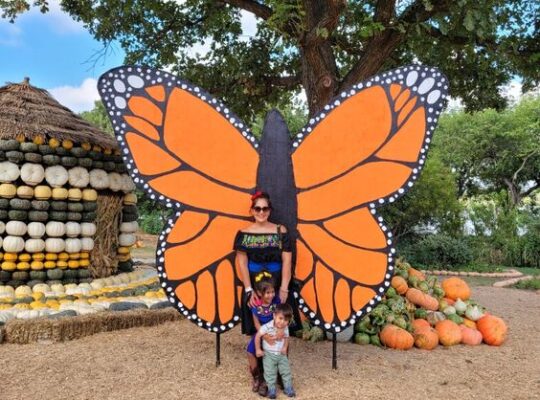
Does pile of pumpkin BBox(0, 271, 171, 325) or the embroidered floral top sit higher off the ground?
the embroidered floral top

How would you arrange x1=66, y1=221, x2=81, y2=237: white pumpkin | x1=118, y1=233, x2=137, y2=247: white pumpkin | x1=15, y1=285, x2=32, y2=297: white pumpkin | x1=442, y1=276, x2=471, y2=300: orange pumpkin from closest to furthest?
x1=442, y1=276, x2=471, y2=300: orange pumpkin < x1=15, y1=285, x2=32, y2=297: white pumpkin < x1=66, y1=221, x2=81, y2=237: white pumpkin < x1=118, y1=233, x2=137, y2=247: white pumpkin

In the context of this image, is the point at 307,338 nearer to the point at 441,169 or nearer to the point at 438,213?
the point at 438,213

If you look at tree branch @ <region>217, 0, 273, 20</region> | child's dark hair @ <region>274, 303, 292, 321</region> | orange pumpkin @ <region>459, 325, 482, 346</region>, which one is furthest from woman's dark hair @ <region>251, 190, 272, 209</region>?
tree branch @ <region>217, 0, 273, 20</region>

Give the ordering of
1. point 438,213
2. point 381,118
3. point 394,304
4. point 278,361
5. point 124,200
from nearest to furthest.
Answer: point 278,361 → point 381,118 → point 394,304 → point 124,200 → point 438,213

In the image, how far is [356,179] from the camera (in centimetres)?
402

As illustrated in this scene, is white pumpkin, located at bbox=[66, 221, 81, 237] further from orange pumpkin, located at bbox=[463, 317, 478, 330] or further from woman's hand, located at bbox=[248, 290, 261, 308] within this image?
orange pumpkin, located at bbox=[463, 317, 478, 330]

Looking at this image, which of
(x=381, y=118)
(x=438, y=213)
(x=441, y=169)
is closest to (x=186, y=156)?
(x=381, y=118)

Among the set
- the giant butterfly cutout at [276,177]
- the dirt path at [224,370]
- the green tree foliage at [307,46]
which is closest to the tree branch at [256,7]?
the green tree foliage at [307,46]

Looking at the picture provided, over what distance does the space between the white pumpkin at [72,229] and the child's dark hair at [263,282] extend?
12.5 ft

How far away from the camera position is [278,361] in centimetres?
374

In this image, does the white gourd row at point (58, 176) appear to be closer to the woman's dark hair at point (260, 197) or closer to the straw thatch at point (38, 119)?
the straw thatch at point (38, 119)

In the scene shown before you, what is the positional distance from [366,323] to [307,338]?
0.62m

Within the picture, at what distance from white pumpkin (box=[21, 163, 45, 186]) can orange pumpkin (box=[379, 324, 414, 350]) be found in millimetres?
4591

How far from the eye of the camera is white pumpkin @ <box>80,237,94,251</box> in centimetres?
693
